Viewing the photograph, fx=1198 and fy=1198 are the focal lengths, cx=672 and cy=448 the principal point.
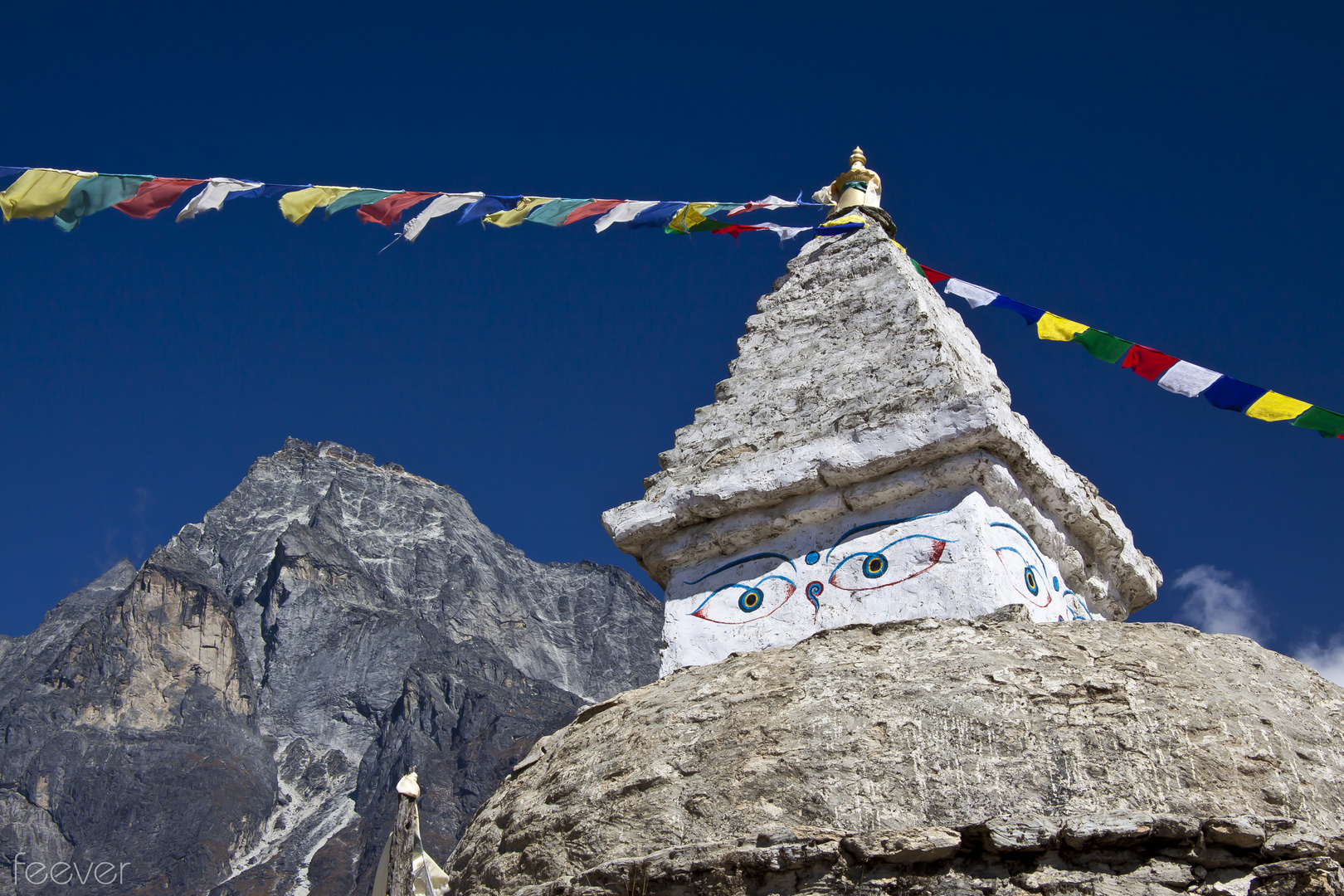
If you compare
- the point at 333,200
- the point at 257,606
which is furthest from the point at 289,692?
the point at 333,200

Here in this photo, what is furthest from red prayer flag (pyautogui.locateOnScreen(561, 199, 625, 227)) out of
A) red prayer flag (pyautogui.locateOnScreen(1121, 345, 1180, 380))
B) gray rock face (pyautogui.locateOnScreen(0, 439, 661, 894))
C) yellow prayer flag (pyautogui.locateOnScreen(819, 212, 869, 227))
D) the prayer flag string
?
gray rock face (pyautogui.locateOnScreen(0, 439, 661, 894))

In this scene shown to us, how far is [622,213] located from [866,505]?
414 cm

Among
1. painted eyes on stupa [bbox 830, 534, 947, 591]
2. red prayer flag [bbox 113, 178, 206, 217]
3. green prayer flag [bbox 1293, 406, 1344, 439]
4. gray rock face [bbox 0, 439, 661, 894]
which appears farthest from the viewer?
gray rock face [bbox 0, 439, 661, 894]

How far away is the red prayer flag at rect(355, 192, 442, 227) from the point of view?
8.33 m

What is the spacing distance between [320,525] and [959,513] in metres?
90.2

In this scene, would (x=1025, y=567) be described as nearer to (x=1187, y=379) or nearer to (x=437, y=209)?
(x=1187, y=379)

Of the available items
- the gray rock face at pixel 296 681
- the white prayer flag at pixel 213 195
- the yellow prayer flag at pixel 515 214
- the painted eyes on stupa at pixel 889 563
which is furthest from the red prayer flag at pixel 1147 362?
the gray rock face at pixel 296 681

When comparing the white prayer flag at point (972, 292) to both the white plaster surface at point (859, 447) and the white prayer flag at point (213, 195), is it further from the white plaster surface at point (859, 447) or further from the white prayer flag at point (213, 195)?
the white prayer flag at point (213, 195)

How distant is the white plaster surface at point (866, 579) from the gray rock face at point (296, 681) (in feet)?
167

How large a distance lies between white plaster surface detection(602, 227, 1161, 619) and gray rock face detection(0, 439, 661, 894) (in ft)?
167

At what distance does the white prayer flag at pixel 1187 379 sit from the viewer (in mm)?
6891

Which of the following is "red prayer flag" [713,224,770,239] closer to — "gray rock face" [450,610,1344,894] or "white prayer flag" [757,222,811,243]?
"white prayer flag" [757,222,811,243]

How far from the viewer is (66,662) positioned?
67.4 m

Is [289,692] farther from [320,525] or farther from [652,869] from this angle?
[652,869]
